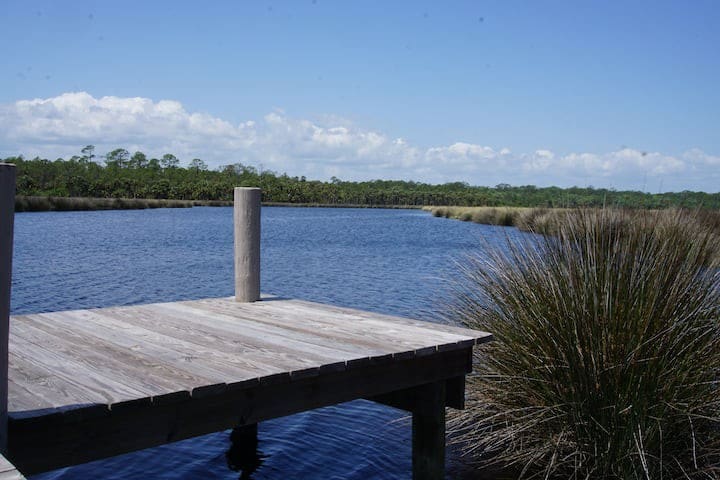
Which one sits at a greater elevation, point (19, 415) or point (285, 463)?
point (19, 415)

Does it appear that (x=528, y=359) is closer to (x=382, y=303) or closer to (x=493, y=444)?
(x=493, y=444)

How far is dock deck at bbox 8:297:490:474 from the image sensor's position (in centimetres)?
286

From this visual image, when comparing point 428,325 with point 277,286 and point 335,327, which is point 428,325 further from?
point 277,286

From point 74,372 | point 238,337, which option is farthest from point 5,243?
point 238,337

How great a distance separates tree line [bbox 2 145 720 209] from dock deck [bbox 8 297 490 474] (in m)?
63.9

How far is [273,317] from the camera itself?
494 centimetres

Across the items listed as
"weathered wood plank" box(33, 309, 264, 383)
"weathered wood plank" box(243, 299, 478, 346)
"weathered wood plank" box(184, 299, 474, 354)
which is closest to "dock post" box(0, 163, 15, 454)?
"weathered wood plank" box(33, 309, 264, 383)

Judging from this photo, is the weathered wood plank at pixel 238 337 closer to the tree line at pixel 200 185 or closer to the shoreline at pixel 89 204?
the shoreline at pixel 89 204

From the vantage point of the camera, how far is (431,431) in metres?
4.32

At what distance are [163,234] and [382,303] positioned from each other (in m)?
23.9

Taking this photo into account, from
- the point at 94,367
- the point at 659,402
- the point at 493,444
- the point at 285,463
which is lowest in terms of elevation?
the point at 285,463

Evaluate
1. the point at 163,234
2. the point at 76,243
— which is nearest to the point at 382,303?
the point at 76,243

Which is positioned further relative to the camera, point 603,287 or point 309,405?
point 603,287

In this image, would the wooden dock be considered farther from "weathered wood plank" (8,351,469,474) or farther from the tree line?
the tree line
